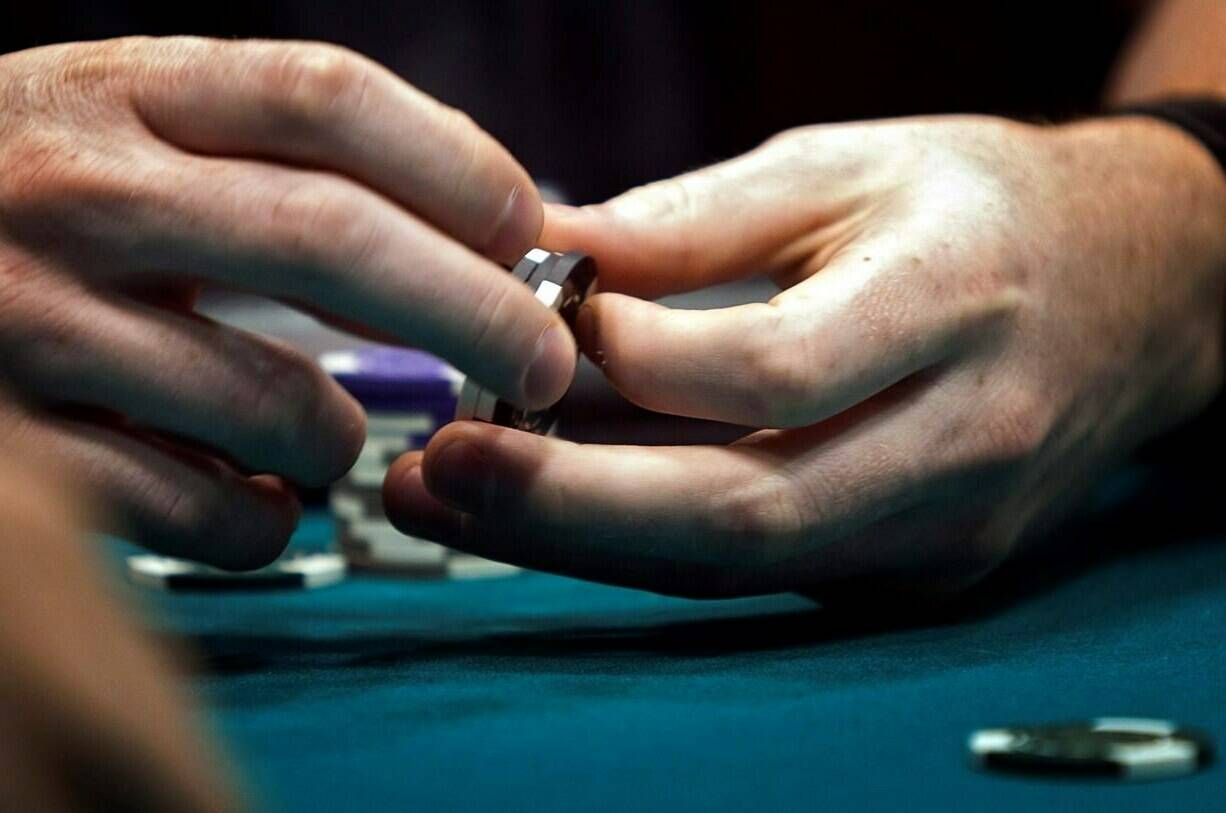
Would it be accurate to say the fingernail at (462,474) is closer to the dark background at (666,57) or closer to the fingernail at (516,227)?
the fingernail at (516,227)

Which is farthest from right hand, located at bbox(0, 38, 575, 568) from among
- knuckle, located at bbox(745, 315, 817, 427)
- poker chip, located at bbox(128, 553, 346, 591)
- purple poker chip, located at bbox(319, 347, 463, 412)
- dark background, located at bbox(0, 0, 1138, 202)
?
dark background, located at bbox(0, 0, 1138, 202)

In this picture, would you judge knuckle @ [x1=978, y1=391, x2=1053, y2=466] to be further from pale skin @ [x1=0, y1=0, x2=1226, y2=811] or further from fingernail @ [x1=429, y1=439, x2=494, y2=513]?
fingernail @ [x1=429, y1=439, x2=494, y2=513]

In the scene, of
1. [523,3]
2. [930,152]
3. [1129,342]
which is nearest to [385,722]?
[930,152]

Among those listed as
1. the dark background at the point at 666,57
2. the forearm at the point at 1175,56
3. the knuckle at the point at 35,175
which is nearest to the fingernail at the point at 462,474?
the knuckle at the point at 35,175

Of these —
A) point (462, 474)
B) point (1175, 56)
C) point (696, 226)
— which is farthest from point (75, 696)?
point (1175, 56)

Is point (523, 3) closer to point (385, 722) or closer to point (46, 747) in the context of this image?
point (385, 722)
